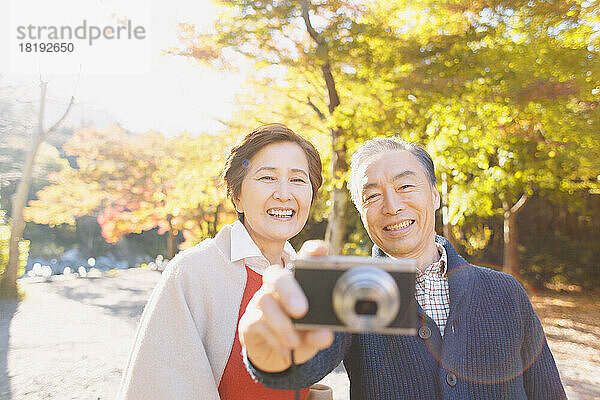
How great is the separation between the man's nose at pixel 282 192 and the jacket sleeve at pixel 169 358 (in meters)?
0.58

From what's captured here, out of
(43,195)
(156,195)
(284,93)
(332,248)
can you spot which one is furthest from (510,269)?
(43,195)

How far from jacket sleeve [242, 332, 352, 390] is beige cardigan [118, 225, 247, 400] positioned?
45 centimetres

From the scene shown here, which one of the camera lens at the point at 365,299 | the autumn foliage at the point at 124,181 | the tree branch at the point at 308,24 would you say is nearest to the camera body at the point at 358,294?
the camera lens at the point at 365,299

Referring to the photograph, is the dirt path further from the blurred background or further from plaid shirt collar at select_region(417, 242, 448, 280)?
plaid shirt collar at select_region(417, 242, 448, 280)

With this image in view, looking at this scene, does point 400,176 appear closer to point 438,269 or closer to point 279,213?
point 438,269

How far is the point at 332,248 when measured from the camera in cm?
824

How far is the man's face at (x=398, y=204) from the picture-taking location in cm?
183

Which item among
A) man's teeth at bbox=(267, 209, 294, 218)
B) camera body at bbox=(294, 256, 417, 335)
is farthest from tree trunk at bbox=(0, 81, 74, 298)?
camera body at bbox=(294, 256, 417, 335)

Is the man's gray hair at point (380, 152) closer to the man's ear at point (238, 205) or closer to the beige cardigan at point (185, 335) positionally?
the man's ear at point (238, 205)

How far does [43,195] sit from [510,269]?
38.3ft

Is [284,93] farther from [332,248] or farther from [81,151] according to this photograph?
[81,151]

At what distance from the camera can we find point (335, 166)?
7.84m

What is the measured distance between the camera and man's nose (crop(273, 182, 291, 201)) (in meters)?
2.00

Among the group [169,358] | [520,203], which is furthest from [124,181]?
[169,358]
